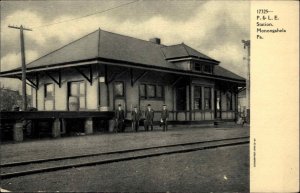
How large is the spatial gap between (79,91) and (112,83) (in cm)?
127

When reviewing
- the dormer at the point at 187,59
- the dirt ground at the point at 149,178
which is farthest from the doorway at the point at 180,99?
the dirt ground at the point at 149,178

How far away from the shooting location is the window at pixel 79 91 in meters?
12.4

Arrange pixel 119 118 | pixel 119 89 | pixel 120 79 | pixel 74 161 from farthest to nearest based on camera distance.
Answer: pixel 119 89
pixel 120 79
pixel 119 118
pixel 74 161

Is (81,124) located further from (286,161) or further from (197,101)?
(286,161)

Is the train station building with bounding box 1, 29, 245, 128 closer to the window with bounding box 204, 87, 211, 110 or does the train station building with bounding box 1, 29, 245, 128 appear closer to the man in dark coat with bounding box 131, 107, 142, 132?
the window with bounding box 204, 87, 211, 110

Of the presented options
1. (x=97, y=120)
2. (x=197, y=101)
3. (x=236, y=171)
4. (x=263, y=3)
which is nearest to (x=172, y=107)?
(x=197, y=101)

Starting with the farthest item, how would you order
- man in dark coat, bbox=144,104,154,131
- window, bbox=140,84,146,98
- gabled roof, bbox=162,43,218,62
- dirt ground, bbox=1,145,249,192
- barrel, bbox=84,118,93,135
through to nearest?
gabled roof, bbox=162,43,218,62
window, bbox=140,84,146,98
man in dark coat, bbox=144,104,154,131
barrel, bbox=84,118,93,135
dirt ground, bbox=1,145,249,192

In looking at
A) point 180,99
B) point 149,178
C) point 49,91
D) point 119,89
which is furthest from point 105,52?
point 149,178

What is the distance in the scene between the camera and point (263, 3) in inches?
132

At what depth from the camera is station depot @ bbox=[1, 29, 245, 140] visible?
35.3ft

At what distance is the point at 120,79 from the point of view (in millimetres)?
12141

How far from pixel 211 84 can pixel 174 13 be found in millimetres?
10795

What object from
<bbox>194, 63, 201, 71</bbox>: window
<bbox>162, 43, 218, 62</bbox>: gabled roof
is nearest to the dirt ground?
<bbox>162, 43, 218, 62</bbox>: gabled roof

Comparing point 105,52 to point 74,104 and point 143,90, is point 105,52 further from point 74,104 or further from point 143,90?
point 74,104
